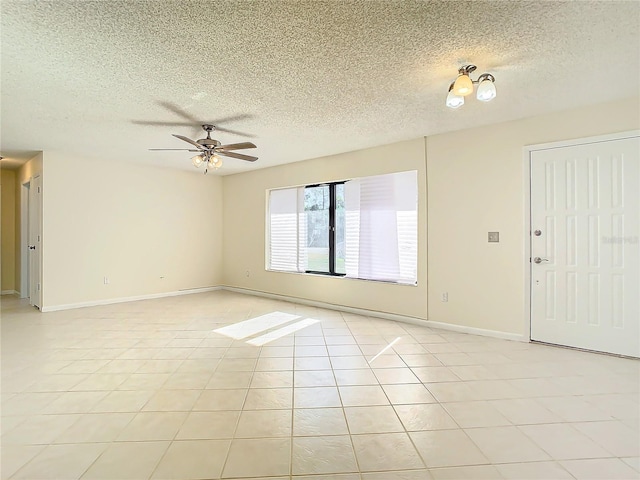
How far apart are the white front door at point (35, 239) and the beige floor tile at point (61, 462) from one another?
437 centimetres

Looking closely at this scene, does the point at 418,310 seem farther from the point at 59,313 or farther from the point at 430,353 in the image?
the point at 59,313

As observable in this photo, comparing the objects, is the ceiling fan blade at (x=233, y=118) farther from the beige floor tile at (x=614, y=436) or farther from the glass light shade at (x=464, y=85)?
the beige floor tile at (x=614, y=436)

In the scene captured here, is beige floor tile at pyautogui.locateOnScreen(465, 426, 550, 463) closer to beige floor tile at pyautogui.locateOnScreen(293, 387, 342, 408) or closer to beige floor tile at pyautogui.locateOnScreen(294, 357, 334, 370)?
beige floor tile at pyautogui.locateOnScreen(293, 387, 342, 408)

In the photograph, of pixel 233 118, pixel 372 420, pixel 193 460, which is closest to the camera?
pixel 193 460

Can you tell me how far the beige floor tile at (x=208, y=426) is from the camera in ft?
6.30

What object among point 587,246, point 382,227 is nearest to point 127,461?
point 382,227

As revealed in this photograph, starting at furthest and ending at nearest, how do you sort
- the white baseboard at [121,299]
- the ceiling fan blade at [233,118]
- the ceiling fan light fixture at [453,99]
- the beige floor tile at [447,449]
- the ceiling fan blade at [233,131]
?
1. the white baseboard at [121,299]
2. the ceiling fan blade at [233,131]
3. the ceiling fan blade at [233,118]
4. the ceiling fan light fixture at [453,99]
5. the beige floor tile at [447,449]

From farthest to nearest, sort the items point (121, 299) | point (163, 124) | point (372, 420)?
point (121, 299) < point (163, 124) < point (372, 420)

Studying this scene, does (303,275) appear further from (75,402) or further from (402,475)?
(402,475)

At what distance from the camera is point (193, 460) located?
1711 millimetres

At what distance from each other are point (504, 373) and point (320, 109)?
316cm

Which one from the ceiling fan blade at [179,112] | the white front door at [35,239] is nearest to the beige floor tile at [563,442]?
the ceiling fan blade at [179,112]

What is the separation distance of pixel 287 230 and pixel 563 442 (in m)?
4.98

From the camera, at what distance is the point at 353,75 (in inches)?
102
